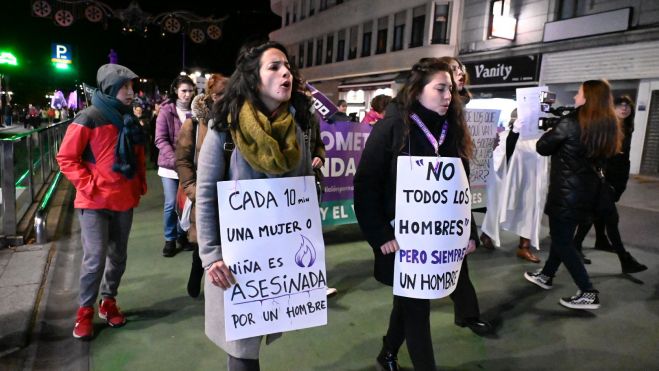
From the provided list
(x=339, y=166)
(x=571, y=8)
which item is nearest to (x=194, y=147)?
(x=339, y=166)

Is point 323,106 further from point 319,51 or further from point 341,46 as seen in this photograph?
point 319,51

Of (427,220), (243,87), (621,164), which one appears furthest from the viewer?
(621,164)

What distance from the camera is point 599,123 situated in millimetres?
3951

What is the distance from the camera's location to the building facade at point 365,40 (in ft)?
73.0

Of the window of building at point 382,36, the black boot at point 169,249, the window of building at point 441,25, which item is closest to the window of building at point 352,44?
the window of building at point 382,36

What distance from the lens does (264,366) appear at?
313 centimetres

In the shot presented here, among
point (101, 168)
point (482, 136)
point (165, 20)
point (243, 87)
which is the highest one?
point (165, 20)

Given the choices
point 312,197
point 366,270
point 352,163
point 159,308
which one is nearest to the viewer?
point 312,197

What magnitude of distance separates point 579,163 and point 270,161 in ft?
10.4

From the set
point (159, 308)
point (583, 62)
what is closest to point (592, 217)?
point (159, 308)

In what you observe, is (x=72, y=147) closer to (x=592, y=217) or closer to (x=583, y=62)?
(x=592, y=217)

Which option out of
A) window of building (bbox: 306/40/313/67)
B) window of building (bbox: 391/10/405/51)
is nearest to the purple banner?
window of building (bbox: 391/10/405/51)

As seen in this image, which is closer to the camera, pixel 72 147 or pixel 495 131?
pixel 72 147

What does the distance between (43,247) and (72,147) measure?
2738mm
